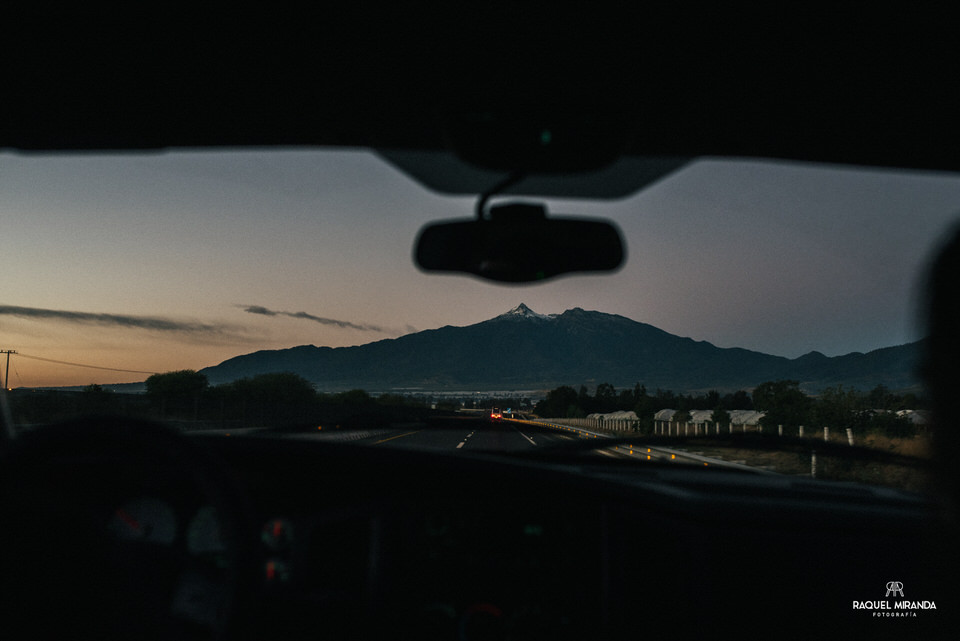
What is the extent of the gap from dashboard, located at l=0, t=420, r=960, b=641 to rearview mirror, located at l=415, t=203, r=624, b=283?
0.88m

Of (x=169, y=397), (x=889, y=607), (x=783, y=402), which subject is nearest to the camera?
(x=889, y=607)

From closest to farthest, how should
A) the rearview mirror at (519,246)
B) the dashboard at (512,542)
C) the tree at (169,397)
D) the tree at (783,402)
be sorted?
1. the dashboard at (512,542)
2. the rearview mirror at (519,246)
3. the tree at (169,397)
4. the tree at (783,402)

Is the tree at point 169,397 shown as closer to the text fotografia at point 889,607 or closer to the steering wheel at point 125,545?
the steering wheel at point 125,545

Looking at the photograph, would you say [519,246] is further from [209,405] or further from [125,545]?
[209,405]

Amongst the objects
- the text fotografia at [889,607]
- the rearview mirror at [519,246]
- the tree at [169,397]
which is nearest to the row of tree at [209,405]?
the tree at [169,397]

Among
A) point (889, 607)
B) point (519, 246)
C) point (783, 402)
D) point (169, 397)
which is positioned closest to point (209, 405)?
point (169, 397)

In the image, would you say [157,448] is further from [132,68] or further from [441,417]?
[441,417]

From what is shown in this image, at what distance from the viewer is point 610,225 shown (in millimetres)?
2670

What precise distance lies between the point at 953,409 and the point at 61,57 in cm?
366

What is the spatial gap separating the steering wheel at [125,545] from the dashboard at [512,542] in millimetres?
15

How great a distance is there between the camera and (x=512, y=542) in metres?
3.02

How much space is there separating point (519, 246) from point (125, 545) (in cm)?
166

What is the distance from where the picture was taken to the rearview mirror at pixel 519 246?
2600 millimetres

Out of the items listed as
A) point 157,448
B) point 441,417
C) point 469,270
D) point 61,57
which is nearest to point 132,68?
point 61,57
